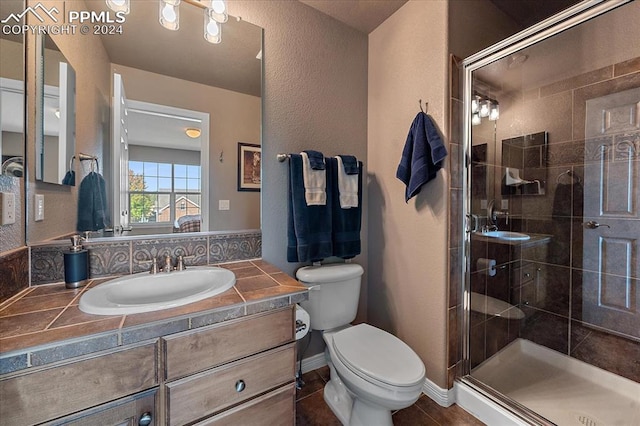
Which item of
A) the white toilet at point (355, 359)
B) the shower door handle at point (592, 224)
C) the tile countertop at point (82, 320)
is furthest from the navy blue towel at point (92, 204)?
the shower door handle at point (592, 224)

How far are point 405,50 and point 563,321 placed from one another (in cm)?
209

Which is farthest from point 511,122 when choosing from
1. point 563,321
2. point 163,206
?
point 163,206

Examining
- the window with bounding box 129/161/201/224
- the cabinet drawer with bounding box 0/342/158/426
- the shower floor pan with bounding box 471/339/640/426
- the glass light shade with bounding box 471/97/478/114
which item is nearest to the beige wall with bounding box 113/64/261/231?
the window with bounding box 129/161/201/224

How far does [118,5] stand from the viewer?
1.15m

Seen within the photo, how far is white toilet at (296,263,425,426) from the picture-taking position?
1055 mm

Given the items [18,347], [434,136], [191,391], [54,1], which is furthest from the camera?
[434,136]

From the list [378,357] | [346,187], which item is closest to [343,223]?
[346,187]

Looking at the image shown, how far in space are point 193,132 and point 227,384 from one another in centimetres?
118

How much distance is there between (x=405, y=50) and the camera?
161cm

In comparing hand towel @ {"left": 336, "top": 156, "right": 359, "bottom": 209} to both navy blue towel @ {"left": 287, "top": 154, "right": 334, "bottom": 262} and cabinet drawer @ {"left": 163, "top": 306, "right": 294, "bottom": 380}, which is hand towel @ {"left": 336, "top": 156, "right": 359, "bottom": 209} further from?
cabinet drawer @ {"left": 163, "top": 306, "right": 294, "bottom": 380}

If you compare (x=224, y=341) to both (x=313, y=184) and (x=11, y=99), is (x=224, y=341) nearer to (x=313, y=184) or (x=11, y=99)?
(x=313, y=184)

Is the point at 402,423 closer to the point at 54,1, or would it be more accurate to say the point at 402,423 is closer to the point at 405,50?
the point at 405,50

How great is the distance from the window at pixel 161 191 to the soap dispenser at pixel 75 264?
240 mm

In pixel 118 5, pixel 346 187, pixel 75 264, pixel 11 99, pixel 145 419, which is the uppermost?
pixel 118 5
